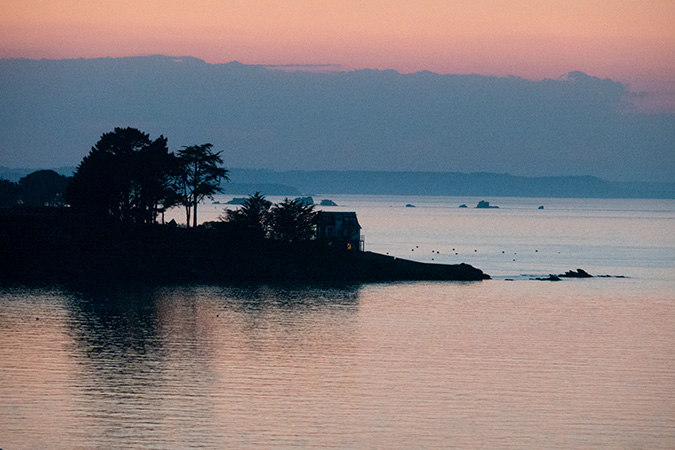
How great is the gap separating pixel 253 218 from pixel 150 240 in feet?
53.3

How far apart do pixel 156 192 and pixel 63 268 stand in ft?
62.7

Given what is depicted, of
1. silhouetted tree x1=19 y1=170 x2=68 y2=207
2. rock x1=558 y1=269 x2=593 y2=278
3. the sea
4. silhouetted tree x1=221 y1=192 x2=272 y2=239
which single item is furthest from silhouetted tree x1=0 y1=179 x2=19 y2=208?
rock x1=558 y1=269 x2=593 y2=278

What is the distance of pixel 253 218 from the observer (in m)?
130

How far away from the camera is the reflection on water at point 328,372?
1816 inches

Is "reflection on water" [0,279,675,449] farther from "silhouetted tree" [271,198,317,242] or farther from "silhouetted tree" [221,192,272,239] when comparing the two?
"silhouetted tree" [271,198,317,242]

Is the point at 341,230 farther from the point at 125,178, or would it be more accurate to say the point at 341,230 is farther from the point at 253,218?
the point at 125,178

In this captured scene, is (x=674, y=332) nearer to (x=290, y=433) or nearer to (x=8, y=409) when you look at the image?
(x=290, y=433)

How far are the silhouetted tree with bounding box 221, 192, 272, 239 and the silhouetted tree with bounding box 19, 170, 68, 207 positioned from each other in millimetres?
59106

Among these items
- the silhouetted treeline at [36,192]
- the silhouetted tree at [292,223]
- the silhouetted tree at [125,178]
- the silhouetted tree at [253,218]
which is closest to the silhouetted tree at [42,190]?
the silhouetted treeline at [36,192]

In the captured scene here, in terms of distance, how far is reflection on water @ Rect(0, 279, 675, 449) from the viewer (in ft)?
151

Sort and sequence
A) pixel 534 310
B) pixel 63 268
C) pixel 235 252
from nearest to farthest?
1. pixel 534 310
2. pixel 63 268
3. pixel 235 252

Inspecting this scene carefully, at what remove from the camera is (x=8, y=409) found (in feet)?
159

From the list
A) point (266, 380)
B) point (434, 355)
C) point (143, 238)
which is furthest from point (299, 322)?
point (143, 238)

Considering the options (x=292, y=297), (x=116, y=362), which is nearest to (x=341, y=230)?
(x=292, y=297)
